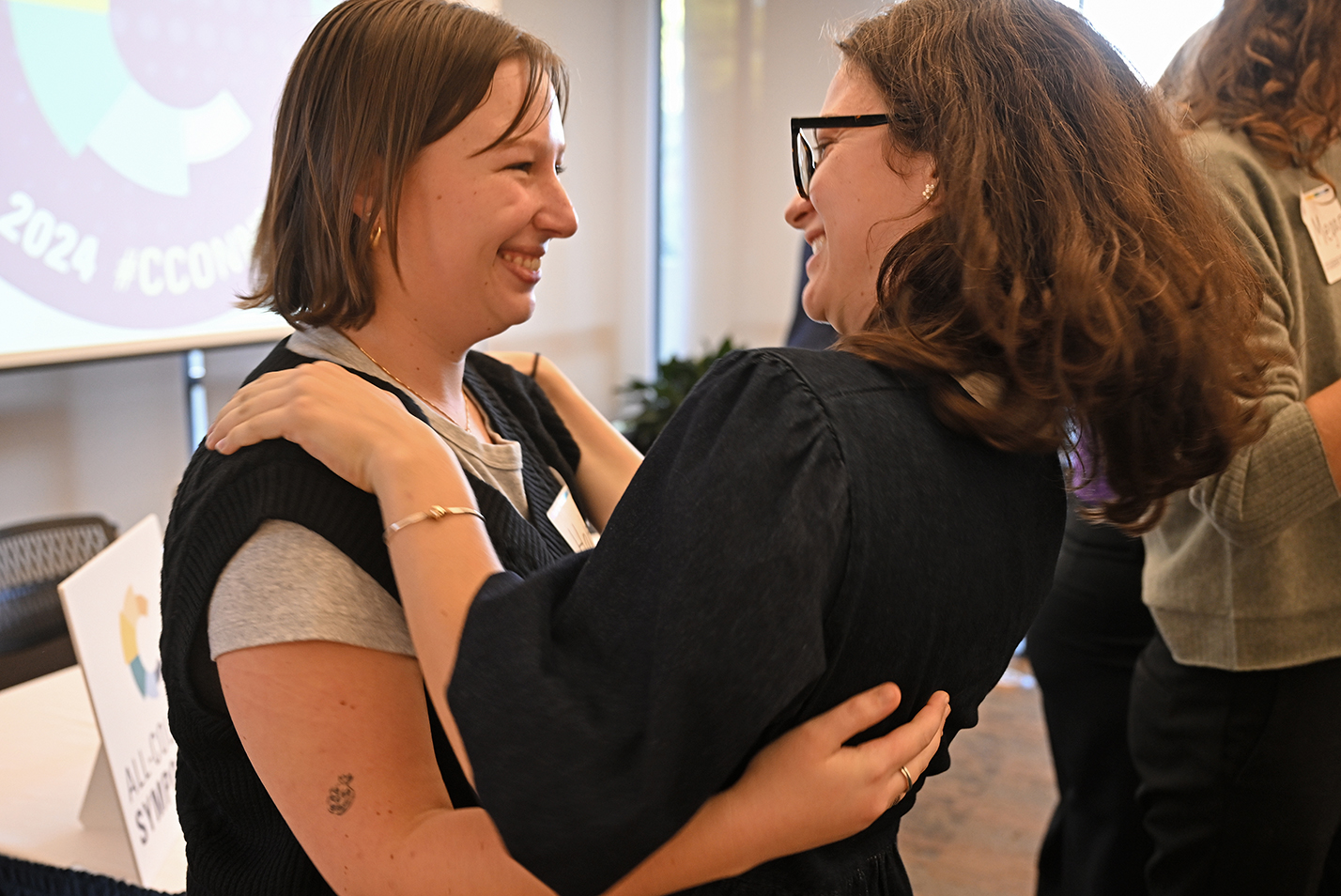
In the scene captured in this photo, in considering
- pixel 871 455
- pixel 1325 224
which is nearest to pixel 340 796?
pixel 871 455

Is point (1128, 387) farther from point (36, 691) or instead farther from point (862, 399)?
point (36, 691)

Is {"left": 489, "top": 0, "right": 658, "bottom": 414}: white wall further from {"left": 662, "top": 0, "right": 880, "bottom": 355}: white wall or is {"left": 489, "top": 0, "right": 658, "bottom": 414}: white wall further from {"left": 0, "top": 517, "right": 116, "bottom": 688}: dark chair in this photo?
Answer: {"left": 0, "top": 517, "right": 116, "bottom": 688}: dark chair

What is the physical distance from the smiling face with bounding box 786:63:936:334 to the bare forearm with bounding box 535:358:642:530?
535mm

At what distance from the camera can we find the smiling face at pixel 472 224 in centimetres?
114

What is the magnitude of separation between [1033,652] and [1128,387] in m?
1.26

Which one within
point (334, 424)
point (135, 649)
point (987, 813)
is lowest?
point (987, 813)

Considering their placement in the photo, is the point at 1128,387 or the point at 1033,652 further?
the point at 1033,652

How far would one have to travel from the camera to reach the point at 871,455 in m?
0.74

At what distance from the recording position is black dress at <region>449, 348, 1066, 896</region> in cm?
69

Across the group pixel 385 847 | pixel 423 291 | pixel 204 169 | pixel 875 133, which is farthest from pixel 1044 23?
pixel 204 169

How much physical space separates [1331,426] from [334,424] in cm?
117

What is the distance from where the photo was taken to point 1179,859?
154cm

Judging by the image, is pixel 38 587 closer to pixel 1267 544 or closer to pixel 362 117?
pixel 362 117

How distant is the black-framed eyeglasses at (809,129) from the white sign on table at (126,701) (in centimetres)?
97
